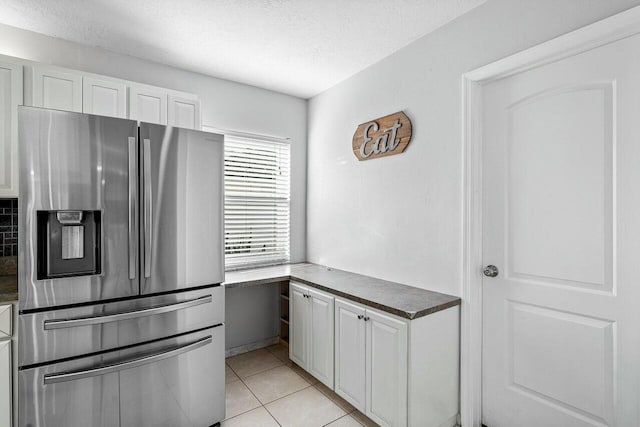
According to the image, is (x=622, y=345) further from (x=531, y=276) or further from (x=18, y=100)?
(x=18, y=100)

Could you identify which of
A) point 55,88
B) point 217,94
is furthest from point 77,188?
point 217,94

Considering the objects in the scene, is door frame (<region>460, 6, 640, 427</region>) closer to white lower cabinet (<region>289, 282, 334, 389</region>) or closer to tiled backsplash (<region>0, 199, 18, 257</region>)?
white lower cabinet (<region>289, 282, 334, 389</region>)

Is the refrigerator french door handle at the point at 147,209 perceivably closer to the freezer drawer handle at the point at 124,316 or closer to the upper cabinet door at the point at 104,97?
the freezer drawer handle at the point at 124,316

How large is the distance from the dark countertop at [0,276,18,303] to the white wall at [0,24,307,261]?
154 centimetres

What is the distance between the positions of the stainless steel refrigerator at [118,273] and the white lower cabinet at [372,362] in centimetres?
84

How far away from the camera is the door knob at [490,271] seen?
200 cm

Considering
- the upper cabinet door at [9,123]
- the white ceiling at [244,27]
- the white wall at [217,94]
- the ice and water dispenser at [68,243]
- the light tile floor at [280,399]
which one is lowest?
the light tile floor at [280,399]

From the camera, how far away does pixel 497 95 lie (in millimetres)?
1998

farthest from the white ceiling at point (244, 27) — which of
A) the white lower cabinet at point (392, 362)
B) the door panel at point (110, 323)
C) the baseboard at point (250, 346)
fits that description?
the baseboard at point (250, 346)

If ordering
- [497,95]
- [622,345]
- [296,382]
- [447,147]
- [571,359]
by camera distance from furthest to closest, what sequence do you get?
1. [296,382]
2. [447,147]
3. [497,95]
4. [571,359]
5. [622,345]

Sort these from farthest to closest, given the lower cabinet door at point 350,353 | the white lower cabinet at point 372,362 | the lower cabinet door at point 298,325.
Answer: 1. the lower cabinet door at point 298,325
2. the lower cabinet door at point 350,353
3. the white lower cabinet at point 372,362

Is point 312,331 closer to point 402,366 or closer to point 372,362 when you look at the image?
point 372,362

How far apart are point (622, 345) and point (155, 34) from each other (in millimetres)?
3335

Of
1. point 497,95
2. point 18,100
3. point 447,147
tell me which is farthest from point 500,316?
point 18,100
